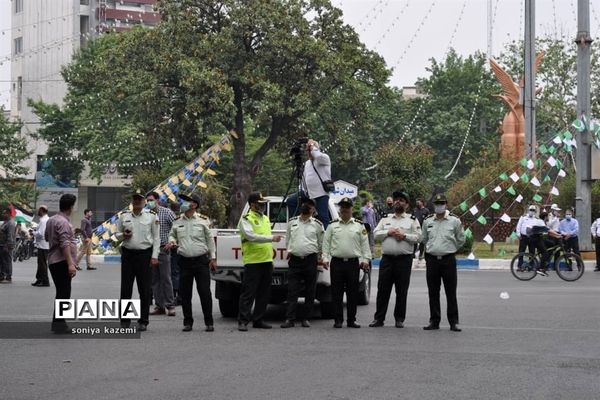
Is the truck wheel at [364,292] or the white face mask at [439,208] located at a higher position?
the white face mask at [439,208]

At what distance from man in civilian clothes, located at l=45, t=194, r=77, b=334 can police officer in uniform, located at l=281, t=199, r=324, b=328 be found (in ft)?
9.58

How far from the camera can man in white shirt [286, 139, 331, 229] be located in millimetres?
16406

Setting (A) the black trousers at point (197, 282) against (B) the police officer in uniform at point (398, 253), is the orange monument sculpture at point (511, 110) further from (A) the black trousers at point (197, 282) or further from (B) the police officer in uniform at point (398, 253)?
(A) the black trousers at point (197, 282)

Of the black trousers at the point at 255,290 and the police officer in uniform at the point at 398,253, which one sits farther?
the police officer in uniform at the point at 398,253

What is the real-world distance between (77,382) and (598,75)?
62730mm

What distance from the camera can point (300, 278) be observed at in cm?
1551

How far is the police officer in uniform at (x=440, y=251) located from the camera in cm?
1506

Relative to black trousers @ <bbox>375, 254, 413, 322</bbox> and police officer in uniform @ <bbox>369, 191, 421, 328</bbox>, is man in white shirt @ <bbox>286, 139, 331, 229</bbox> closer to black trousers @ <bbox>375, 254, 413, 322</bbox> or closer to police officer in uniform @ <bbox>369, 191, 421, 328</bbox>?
police officer in uniform @ <bbox>369, 191, 421, 328</bbox>

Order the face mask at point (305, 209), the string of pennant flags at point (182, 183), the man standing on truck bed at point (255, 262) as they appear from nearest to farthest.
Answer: the man standing on truck bed at point (255, 262)
the face mask at point (305, 209)
the string of pennant flags at point (182, 183)

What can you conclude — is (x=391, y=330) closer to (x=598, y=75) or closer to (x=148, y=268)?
(x=148, y=268)

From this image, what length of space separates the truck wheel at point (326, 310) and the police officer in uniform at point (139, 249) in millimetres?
2943

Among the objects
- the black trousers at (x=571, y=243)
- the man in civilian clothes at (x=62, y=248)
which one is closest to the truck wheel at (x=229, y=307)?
the man in civilian clothes at (x=62, y=248)

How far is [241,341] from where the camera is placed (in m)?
13.5

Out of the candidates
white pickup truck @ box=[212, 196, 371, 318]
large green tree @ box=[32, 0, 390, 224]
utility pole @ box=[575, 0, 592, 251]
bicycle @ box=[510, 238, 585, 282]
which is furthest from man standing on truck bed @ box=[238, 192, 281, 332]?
large green tree @ box=[32, 0, 390, 224]
